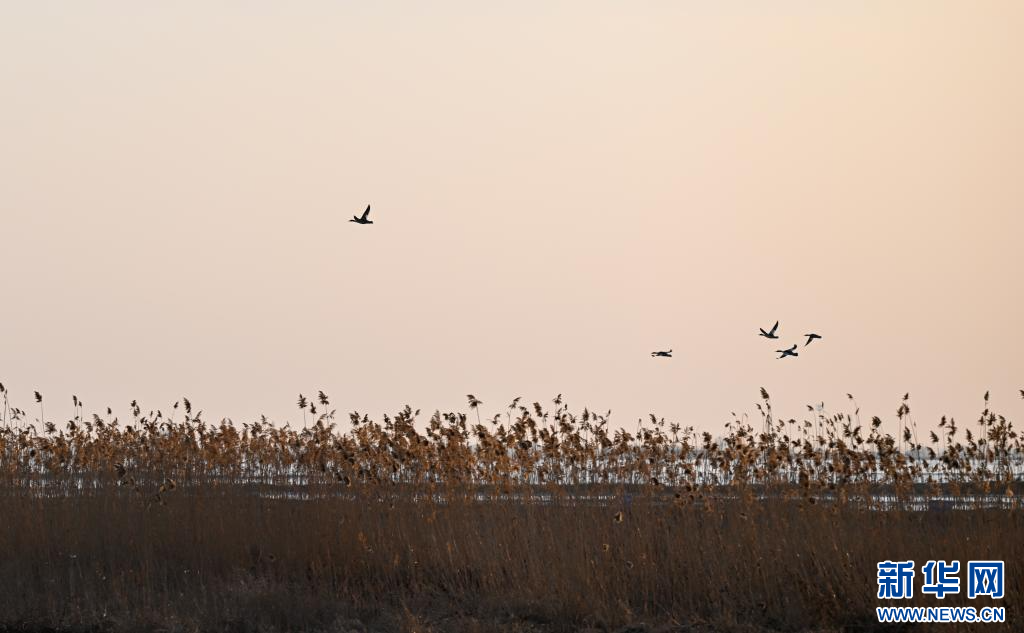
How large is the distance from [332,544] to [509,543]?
2.11 m

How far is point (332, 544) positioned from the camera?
14.5m

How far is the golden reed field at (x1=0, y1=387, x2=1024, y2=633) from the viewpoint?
1243 cm

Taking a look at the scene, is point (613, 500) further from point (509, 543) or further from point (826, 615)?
point (826, 615)

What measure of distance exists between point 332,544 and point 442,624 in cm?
264

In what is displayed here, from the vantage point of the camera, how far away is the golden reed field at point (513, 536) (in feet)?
40.8

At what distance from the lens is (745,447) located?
1434 centimetres

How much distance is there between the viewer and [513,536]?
14.1m

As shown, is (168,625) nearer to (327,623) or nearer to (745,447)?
(327,623)

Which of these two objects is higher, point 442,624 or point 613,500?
point 613,500

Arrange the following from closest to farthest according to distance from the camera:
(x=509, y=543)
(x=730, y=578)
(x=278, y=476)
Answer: (x=730, y=578) → (x=509, y=543) → (x=278, y=476)

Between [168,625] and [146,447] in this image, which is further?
[146,447]

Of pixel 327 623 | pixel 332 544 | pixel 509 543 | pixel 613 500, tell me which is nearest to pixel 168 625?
pixel 327 623

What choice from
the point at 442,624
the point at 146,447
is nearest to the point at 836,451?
the point at 442,624

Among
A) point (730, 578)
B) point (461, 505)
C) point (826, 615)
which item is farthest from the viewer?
point (461, 505)
